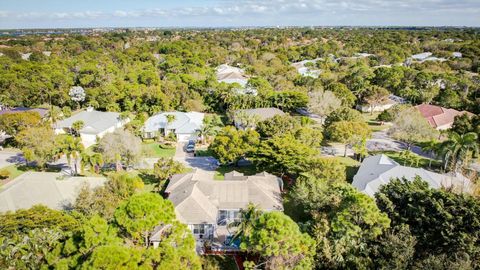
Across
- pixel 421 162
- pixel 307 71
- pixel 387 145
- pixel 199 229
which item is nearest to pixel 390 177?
pixel 421 162

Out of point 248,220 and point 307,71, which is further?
point 307,71

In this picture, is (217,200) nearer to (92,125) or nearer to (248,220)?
(248,220)

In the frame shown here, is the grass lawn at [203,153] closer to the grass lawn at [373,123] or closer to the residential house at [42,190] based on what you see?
the residential house at [42,190]

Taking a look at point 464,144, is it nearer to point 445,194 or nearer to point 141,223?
point 445,194

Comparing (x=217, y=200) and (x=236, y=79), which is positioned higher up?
(x=236, y=79)

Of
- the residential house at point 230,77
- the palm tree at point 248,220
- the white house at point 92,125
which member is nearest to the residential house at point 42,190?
the white house at point 92,125

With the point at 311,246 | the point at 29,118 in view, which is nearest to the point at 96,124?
the point at 29,118
